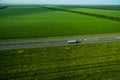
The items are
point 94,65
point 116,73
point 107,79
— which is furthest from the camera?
point 94,65

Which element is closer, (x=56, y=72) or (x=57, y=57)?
(x=56, y=72)

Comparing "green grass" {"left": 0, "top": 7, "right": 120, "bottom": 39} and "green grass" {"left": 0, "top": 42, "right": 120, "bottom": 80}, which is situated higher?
"green grass" {"left": 0, "top": 42, "right": 120, "bottom": 80}

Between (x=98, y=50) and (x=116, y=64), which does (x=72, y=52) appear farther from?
(x=116, y=64)

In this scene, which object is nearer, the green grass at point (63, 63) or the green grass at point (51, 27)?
the green grass at point (63, 63)

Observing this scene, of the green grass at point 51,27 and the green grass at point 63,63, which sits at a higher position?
the green grass at point 63,63

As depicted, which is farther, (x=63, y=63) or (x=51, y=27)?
(x=51, y=27)

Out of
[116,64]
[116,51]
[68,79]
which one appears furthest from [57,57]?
[116,51]

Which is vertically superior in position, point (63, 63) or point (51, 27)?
point (63, 63)

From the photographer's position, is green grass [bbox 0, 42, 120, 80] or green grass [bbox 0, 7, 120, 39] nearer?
green grass [bbox 0, 42, 120, 80]
